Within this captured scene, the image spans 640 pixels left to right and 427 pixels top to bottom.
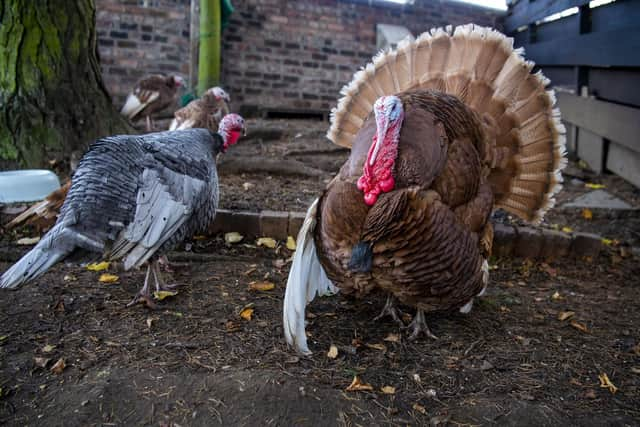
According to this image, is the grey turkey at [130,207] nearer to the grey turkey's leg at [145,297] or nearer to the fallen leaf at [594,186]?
the grey turkey's leg at [145,297]

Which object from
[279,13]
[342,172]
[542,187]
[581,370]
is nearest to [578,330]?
[581,370]

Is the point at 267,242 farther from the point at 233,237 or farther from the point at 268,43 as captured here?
the point at 268,43

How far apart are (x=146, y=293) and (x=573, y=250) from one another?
2.97m

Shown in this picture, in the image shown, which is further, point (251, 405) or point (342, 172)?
point (342, 172)

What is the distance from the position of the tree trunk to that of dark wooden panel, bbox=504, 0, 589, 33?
5.13m

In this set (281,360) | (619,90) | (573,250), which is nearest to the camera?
(281,360)

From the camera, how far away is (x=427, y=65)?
344 cm

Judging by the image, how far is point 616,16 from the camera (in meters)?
5.18

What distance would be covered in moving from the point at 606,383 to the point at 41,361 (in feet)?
8.25

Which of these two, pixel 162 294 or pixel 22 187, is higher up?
pixel 22 187

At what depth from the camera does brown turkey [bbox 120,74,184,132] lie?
7156 millimetres

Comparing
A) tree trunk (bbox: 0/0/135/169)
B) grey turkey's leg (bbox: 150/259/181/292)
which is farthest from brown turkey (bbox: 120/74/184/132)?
grey turkey's leg (bbox: 150/259/181/292)

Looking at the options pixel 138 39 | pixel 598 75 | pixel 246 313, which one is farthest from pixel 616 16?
pixel 138 39

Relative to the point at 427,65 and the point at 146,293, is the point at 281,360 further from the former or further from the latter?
the point at 427,65
